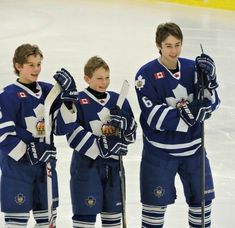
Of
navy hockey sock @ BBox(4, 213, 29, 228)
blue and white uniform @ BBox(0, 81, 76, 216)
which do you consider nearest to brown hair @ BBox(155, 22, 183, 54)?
blue and white uniform @ BBox(0, 81, 76, 216)

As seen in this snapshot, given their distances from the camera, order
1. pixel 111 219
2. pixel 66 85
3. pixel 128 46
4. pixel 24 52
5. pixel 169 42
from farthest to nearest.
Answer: pixel 128 46 < pixel 111 219 < pixel 169 42 < pixel 24 52 < pixel 66 85

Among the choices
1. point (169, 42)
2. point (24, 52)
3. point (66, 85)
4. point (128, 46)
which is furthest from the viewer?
point (128, 46)

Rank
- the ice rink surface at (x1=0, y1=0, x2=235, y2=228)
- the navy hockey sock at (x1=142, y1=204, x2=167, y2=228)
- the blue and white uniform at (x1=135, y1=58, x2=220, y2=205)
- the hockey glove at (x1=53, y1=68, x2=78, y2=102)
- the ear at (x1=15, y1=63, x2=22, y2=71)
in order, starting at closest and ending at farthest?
the hockey glove at (x1=53, y1=68, x2=78, y2=102)
the ear at (x1=15, y1=63, x2=22, y2=71)
the blue and white uniform at (x1=135, y1=58, x2=220, y2=205)
the navy hockey sock at (x1=142, y1=204, x2=167, y2=228)
the ice rink surface at (x1=0, y1=0, x2=235, y2=228)

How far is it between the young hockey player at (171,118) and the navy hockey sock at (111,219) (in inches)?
6.1

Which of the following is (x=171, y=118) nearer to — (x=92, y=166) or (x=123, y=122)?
(x=123, y=122)

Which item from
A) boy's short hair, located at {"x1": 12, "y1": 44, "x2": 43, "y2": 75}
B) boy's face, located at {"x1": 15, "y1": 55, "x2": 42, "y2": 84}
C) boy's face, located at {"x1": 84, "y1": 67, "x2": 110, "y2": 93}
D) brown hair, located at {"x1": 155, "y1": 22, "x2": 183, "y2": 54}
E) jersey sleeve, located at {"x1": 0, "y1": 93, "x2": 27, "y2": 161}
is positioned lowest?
jersey sleeve, located at {"x1": 0, "y1": 93, "x2": 27, "y2": 161}

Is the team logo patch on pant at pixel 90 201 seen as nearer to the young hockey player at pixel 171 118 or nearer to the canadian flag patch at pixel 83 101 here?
the young hockey player at pixel 171 118

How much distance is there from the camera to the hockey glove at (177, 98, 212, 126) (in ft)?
11.4

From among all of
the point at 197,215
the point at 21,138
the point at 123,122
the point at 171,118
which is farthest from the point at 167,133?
the point at 21,138

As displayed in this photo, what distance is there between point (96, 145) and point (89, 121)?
0.12 m

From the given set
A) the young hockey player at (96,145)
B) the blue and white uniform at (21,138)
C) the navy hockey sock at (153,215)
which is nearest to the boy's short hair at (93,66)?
the young hockey player at (96,145)

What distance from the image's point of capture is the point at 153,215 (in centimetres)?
371

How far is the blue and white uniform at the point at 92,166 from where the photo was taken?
354 cm

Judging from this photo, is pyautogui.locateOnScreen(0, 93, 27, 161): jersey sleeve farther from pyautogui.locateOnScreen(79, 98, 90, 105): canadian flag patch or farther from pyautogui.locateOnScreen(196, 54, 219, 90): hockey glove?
pyautogui.locateOnScreen(196, 54, 219, 90): hockey glove
